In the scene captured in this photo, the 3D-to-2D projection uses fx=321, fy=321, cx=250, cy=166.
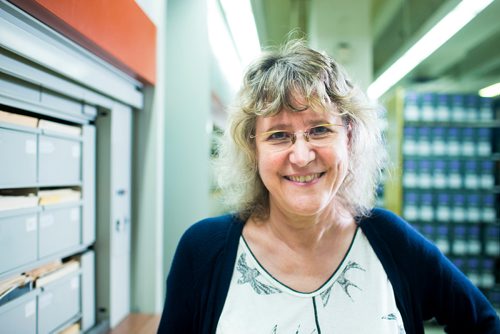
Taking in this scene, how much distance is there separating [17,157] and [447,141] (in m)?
3.80

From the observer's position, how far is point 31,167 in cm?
105

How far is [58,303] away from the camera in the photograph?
1224mm

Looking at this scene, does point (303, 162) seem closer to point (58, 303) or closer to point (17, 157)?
point (17, 157)

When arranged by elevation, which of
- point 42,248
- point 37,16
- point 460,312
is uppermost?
point 37,16

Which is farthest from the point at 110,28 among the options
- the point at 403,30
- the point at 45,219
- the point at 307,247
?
the point at 403,30

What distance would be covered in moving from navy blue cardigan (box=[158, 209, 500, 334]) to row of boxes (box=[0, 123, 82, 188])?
54 centimetres

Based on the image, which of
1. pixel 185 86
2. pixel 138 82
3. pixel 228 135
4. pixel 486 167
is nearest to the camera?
pixel 228 135

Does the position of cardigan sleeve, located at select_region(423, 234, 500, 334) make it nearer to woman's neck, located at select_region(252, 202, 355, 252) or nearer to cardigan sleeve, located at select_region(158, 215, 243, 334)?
woman's neck, located at select_region(252, 202, 355, 252)

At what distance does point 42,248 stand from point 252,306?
2.46ft

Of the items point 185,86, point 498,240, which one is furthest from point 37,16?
point 498,240

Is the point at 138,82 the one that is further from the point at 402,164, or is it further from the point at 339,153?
the point at 402,164

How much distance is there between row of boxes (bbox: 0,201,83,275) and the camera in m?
0.95

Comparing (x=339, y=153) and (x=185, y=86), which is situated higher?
(x=185, y=86)

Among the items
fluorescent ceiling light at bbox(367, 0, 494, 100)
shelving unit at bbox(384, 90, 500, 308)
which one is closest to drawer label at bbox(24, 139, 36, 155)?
fluorescent ceiling light at bbox(367, 0, 494, 100)
